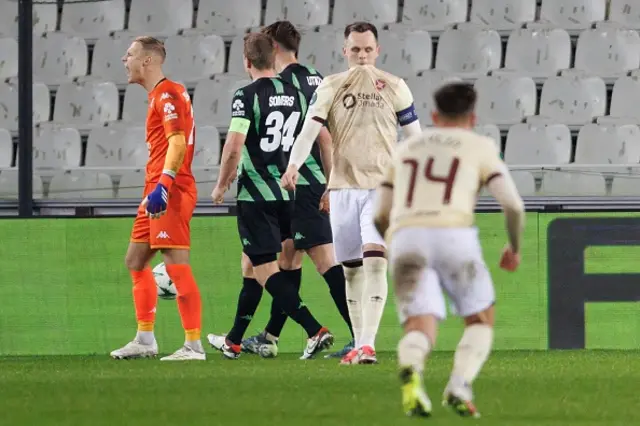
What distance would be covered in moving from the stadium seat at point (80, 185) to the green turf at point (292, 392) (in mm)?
2240

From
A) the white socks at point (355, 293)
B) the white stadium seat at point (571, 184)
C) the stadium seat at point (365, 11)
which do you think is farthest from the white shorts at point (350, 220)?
the stadium seat at point (365, 11)

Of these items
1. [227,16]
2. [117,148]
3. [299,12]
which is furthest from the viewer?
[227,16]

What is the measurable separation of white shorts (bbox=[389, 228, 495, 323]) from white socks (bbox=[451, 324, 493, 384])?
8 cm

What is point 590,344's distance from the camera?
8914mm

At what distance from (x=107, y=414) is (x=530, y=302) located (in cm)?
461

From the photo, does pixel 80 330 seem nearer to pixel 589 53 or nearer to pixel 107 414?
pixel 107 414

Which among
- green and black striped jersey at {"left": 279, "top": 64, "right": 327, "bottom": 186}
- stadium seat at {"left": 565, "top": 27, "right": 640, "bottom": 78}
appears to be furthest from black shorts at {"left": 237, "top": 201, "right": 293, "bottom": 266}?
stadium seat at {"left": 565, "top": 27, "right": 640, "bottom": 78}

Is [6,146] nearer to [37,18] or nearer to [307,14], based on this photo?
[37,18]

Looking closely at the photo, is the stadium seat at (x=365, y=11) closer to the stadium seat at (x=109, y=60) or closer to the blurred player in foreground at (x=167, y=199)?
the stadium seat at (x=109, y=60)

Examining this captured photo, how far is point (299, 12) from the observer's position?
1344 centimetres

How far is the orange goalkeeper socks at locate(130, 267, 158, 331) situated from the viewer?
8.05m

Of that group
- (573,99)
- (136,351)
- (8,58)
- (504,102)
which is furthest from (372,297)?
(8,58)

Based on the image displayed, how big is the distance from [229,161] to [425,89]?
484 centimetres

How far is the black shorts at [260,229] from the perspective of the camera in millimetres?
7945
